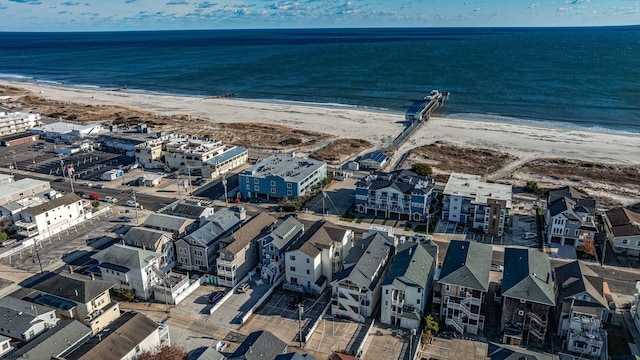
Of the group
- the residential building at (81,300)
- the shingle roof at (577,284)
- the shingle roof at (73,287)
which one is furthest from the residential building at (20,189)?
the shingle roof at (577,284)

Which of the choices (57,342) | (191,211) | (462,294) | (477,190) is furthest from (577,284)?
(57,342)

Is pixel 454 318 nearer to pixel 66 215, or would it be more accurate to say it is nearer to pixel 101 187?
pixel 66 215

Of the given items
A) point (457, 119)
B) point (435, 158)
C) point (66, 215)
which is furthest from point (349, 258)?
point (457, 119)

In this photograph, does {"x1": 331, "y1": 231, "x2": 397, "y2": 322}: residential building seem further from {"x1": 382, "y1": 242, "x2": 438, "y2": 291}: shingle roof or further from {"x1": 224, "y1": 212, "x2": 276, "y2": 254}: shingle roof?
{"x1": 224, "y1": 212, "x2": 276, "y2": 254}: shingle roof

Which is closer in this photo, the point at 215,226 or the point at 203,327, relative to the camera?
the point at 203,327

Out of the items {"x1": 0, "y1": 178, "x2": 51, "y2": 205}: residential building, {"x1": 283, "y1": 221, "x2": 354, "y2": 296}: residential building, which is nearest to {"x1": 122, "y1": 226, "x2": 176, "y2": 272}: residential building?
{"x1": 283, "y1": 221, "x2": 354, "y2": 296}: residential building

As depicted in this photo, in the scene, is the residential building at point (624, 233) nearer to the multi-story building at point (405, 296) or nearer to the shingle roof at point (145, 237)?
the multi-story building at point (405, 296)
